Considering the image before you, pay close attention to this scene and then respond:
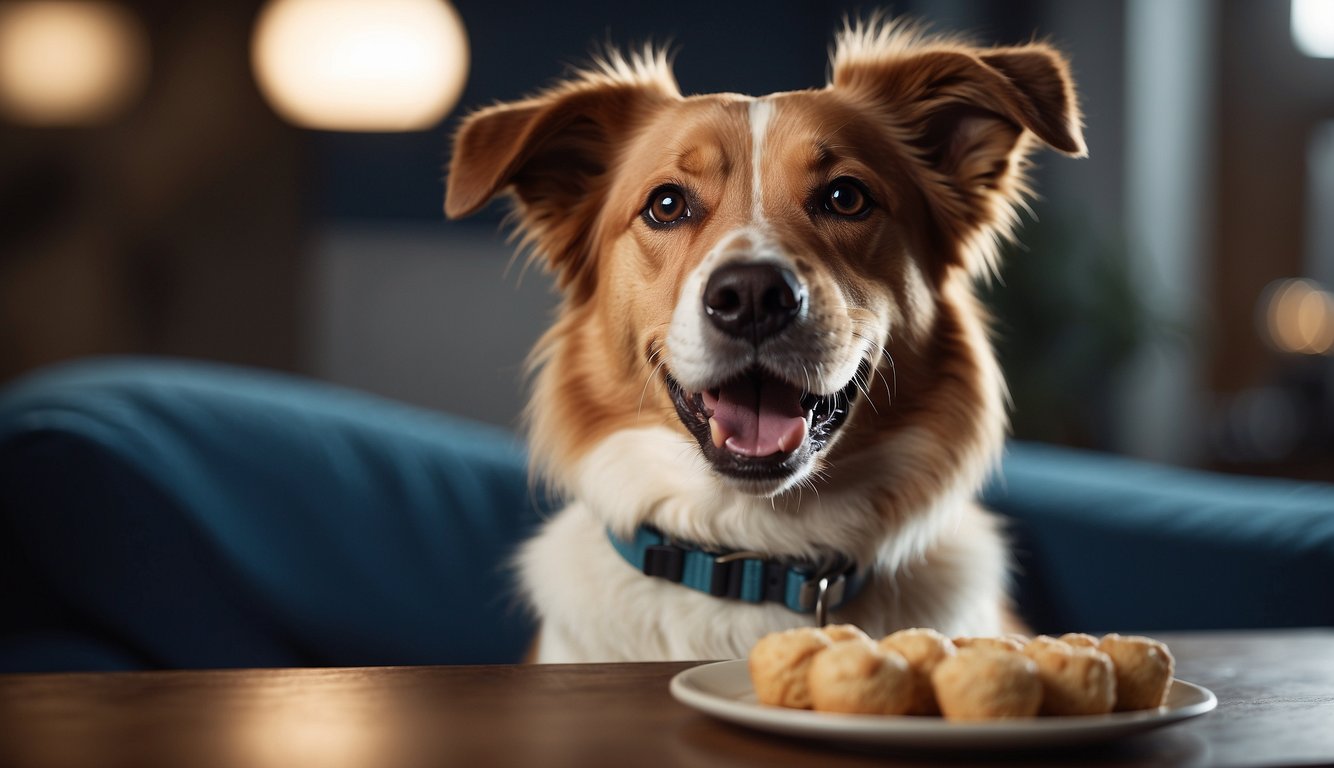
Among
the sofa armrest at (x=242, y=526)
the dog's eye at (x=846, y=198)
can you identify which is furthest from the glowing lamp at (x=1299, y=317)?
the dog's eye at (x=846, y=198)

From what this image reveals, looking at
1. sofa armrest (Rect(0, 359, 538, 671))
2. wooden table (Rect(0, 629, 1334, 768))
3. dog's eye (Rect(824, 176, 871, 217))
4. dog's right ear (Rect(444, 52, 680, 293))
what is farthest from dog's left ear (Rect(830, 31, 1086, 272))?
sofa armrest (Rect(0, 359, 538, 671))

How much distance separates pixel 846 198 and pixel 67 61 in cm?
390

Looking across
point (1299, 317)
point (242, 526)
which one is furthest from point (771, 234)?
point (1299, 317)

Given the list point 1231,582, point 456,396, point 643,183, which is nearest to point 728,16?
point 456,396

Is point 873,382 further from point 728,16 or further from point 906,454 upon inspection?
point 728,16

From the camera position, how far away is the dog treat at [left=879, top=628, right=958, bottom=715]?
826 millimetres

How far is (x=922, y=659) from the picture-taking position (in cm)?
84

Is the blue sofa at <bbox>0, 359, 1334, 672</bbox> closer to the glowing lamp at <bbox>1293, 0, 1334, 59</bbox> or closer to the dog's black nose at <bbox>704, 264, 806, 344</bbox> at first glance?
the dog's black nose at <bbox>704, 264, 806, 344</bbox>

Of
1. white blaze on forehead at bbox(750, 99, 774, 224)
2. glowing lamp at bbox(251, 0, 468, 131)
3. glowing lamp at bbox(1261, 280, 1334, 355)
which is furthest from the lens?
glowing lamp at bbox(1261, 280, 1334, 355)

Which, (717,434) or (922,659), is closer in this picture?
(922,659)

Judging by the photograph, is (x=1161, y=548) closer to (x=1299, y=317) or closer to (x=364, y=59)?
(x=364, y=59)

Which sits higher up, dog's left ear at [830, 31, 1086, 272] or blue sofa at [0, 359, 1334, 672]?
dog's left ear at [830, 31, 1086, 272]

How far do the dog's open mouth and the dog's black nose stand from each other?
5 centimetres

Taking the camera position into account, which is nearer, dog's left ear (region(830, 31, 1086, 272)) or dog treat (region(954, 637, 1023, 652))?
dog treat (region(954, 637, 1023, 652))
